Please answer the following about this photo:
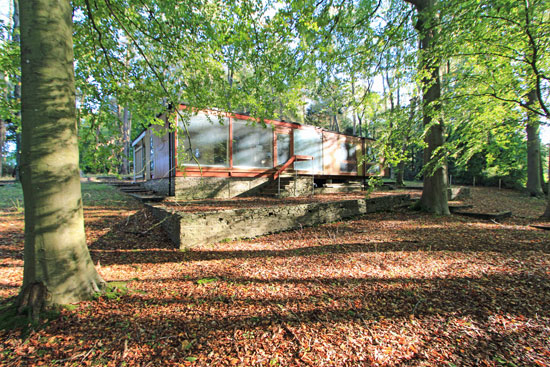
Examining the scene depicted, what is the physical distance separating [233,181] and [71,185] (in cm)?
654

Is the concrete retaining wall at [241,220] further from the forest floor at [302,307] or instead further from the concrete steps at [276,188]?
the concrete steps at [276,188]

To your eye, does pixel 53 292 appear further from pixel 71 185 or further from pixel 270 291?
pixel 270 291

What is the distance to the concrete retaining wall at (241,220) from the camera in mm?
3787

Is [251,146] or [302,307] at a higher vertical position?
[251,146]

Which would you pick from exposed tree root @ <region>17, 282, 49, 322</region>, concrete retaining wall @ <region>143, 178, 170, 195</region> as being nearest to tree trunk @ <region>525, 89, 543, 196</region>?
concrete retaining wall @ <region>143, 178, 170, 195</region>

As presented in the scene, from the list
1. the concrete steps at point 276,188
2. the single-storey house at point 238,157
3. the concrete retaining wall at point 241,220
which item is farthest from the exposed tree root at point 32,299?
the concrete steps at point 276,188

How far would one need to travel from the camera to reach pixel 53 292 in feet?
6.36

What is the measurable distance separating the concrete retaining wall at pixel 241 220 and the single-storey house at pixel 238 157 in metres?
1.92

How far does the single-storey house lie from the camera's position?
7.59 meters

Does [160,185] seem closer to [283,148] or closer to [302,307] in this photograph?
[283,148]

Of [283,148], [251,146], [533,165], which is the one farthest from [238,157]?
[533,165]

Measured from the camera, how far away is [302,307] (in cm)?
217

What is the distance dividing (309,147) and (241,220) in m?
7.36

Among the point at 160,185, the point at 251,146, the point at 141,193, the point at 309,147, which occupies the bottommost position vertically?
the point at 141,193
